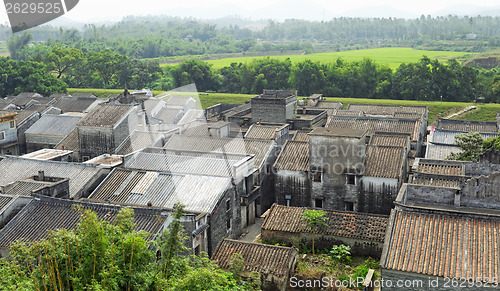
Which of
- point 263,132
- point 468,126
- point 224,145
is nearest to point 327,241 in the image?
point 224,145

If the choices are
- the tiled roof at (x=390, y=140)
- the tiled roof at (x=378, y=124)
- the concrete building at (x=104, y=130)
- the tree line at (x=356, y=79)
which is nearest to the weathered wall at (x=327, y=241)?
the tiled roof at (x=390, y=140)

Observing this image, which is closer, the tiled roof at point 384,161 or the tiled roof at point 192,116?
the tiled roof at point 384,161

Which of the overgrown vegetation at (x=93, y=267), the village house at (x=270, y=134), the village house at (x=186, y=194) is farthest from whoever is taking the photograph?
the village house at (x=270, y=134)

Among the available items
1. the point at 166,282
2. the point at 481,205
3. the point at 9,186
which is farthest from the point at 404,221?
the point at 9,186

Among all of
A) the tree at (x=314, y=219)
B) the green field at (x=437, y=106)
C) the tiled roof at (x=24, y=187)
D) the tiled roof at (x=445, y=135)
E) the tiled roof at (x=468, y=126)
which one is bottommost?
the green field at (x=437, y=106)

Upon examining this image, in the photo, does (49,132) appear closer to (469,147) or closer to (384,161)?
(384,161)

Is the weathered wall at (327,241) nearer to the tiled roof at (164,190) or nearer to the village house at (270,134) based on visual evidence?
the tiled roof at (164,190)
